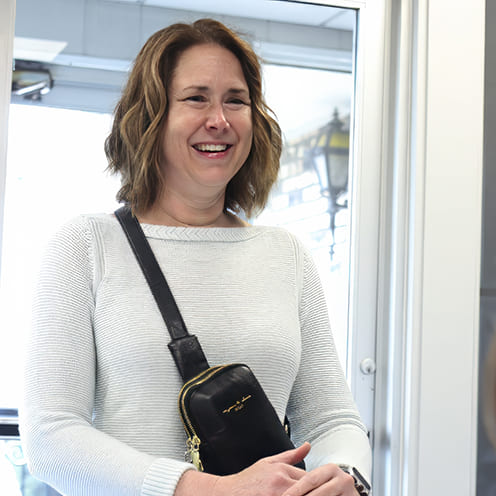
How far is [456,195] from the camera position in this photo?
1.77 metres

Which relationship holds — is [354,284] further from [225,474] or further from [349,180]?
[225,474]

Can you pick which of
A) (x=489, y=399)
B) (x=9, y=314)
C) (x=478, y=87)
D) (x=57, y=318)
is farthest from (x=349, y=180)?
(x=57, y=318)

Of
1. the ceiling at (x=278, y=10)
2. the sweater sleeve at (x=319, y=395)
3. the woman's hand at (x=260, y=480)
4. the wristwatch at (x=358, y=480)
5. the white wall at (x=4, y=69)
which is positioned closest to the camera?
the woman's hand at (x=260, y=480)

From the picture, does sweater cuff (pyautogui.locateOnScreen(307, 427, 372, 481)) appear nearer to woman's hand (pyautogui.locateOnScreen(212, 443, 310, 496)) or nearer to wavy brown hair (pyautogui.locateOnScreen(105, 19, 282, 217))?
woman's hand (pyautogui.locateOnScreen(212, 443, 310, 496))

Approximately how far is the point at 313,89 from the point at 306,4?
8.5 inches

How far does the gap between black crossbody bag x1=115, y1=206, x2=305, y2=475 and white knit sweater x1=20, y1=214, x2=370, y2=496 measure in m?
0.03

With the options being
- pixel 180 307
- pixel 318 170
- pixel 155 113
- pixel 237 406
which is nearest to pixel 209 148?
pixel 155 113

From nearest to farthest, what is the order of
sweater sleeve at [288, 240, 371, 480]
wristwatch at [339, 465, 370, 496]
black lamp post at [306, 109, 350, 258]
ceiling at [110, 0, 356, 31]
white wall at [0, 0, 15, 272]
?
wristwatch at [339, 465, 370, 496] < sweater sleeve at [288, 240, 371, 480] < white wall at [0, 0, 15, 272] < ceiling at [110, 0, 356, 31] < black lamp post at [306, 109, 350, 258]

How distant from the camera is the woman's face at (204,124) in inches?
43.5

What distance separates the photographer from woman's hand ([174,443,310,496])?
85cm

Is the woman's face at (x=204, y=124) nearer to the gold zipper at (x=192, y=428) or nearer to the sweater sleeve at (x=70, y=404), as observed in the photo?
the sweater sleeve at (x=70, y=404)

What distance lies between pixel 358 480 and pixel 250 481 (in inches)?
8.0

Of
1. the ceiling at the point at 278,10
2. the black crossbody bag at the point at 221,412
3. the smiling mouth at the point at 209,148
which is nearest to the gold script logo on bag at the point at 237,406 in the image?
the black crossbody bag at the point at 221,412

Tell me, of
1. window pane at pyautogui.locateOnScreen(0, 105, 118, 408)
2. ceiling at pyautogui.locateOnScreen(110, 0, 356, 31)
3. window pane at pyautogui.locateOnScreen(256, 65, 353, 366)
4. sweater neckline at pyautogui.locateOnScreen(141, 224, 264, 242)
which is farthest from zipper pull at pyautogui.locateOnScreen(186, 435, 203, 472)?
ceiling at pyautogui.locateOnScreen(110, 0, 356, 31)
